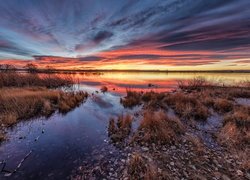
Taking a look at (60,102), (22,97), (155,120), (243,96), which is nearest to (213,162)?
(155,120)

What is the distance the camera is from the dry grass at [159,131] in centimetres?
795

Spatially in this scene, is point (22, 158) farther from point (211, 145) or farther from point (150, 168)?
point (211, 145)

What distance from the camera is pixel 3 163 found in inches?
243

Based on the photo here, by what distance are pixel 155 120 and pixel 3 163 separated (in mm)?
7520

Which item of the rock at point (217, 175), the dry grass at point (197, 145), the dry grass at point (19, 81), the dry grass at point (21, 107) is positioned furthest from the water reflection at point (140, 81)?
the rock at point (217, 175)

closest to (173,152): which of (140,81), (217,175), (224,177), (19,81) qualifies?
(217,175)

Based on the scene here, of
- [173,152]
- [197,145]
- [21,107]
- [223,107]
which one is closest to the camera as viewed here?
[173,152]

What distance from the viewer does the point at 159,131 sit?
8.37 meters

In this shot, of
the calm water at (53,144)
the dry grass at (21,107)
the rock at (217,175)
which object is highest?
the dry grass at (21,107)

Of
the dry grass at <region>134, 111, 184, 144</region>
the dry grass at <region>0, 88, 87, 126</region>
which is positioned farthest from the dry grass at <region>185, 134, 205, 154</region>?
the dry grass at <region>0, 88, 87, 126</region>

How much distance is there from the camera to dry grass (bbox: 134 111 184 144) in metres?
7.95

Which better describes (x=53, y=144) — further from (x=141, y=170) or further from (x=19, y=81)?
(x=19, y=81)

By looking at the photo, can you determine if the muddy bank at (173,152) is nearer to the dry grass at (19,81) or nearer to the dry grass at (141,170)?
the dry grass at (141,170)

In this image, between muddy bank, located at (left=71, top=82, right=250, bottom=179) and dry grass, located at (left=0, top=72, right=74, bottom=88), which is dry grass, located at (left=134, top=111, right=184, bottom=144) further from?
dry grass, located at (left=0, top=72, right=74, bottom=88)
